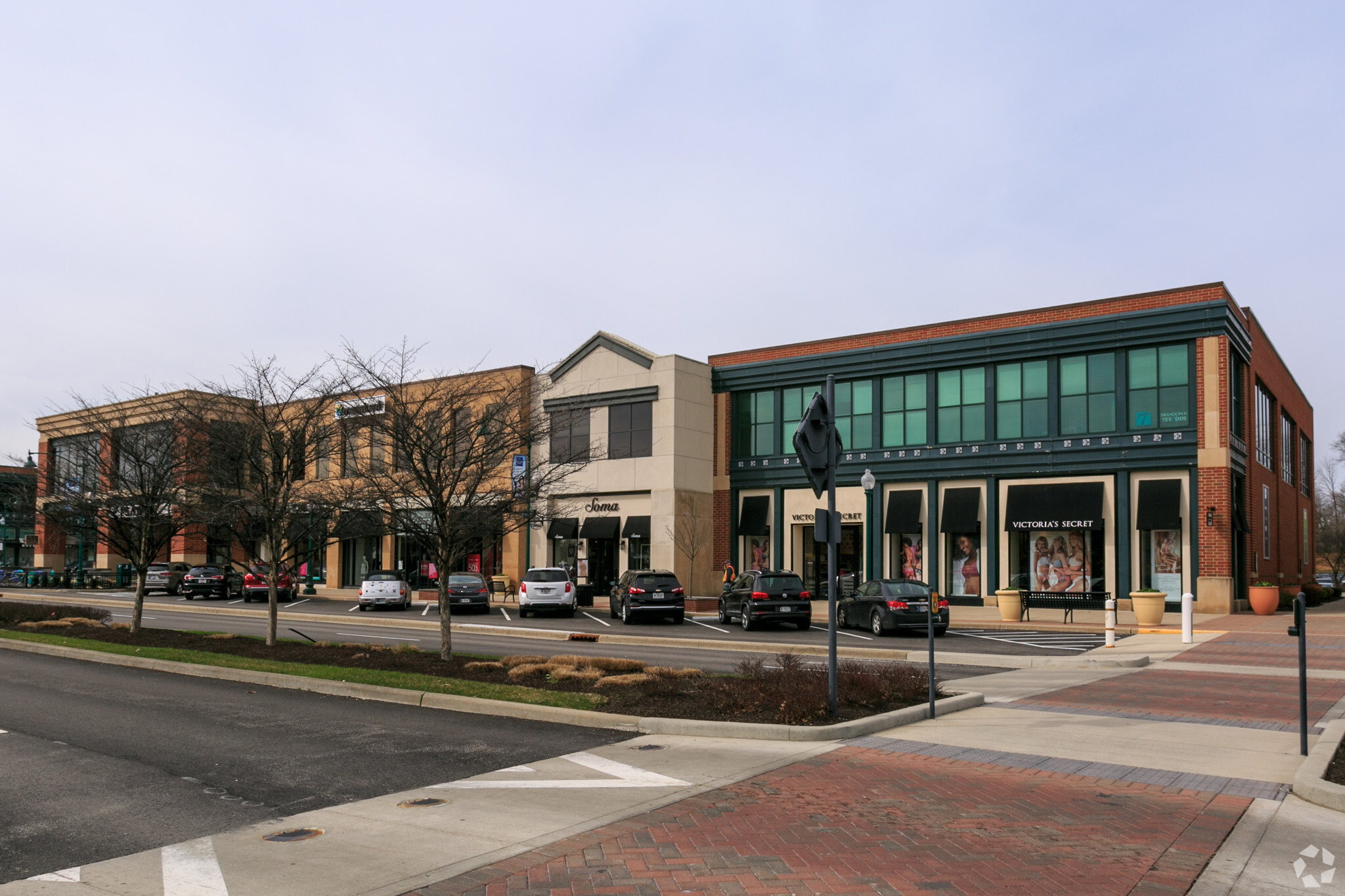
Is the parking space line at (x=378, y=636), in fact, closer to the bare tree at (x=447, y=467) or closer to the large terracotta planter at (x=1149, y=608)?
the bare tree at (x=447, y=467)

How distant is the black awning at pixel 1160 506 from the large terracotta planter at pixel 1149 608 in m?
4.20

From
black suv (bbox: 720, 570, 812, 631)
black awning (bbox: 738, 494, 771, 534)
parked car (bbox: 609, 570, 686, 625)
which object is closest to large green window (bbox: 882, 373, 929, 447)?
black awning (bbox: 738, 494, 771, 534)

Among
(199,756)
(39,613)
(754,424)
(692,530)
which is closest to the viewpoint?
(199,756)

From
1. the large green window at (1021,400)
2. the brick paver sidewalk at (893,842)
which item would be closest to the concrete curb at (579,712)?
the brick paver sidewalk at (893,842)

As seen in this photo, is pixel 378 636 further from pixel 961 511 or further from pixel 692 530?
pixel 961 511

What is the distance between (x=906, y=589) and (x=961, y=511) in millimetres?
11412

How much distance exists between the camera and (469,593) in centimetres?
3575

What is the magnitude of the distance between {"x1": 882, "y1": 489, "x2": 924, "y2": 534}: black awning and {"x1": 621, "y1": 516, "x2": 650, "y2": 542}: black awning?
9.56m

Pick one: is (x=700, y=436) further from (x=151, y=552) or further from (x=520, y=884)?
(x=520, y=884)

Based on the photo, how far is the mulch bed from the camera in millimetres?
10836

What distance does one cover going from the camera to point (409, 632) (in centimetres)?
2762

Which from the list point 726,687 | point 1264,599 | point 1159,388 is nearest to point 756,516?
point 1159,388

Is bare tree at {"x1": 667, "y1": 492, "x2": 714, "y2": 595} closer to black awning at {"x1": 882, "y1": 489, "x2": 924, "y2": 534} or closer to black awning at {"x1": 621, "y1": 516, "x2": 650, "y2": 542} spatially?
black awning at {"x1": 621, "y1": 516, "x2": 650, "y2": 542}

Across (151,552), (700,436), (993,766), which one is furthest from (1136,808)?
(700,436)
